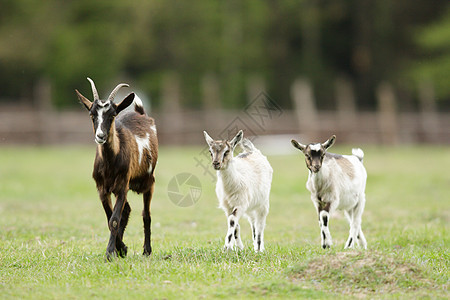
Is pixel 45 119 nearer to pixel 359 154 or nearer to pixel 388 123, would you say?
pixel 388 123

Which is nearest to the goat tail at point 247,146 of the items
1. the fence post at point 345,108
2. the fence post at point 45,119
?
the fence post at point 45,119

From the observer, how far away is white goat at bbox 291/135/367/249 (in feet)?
29.2

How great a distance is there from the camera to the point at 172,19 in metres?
41.5

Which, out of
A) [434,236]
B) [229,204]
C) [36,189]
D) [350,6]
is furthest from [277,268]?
[350,6]

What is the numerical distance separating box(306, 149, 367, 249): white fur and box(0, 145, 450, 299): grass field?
43cm

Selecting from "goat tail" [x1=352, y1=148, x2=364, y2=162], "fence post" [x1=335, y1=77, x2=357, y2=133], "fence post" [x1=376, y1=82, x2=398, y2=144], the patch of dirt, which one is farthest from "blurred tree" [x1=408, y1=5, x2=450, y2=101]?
the patch of dirt

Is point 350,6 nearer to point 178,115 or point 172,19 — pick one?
point 172,19

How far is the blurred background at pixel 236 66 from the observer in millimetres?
33500

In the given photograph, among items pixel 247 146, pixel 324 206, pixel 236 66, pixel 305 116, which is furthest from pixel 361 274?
pixel 236 66

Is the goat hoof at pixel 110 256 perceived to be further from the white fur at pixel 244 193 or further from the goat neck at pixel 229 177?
the goat neck at pixel 229 177

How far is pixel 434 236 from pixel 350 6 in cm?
3627

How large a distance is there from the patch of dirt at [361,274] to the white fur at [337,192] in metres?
1.62

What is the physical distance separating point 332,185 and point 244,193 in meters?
1.27

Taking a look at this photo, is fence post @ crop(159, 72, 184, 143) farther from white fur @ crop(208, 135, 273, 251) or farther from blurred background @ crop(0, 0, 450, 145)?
white fur @ crop(208, 135, 273, 251)
